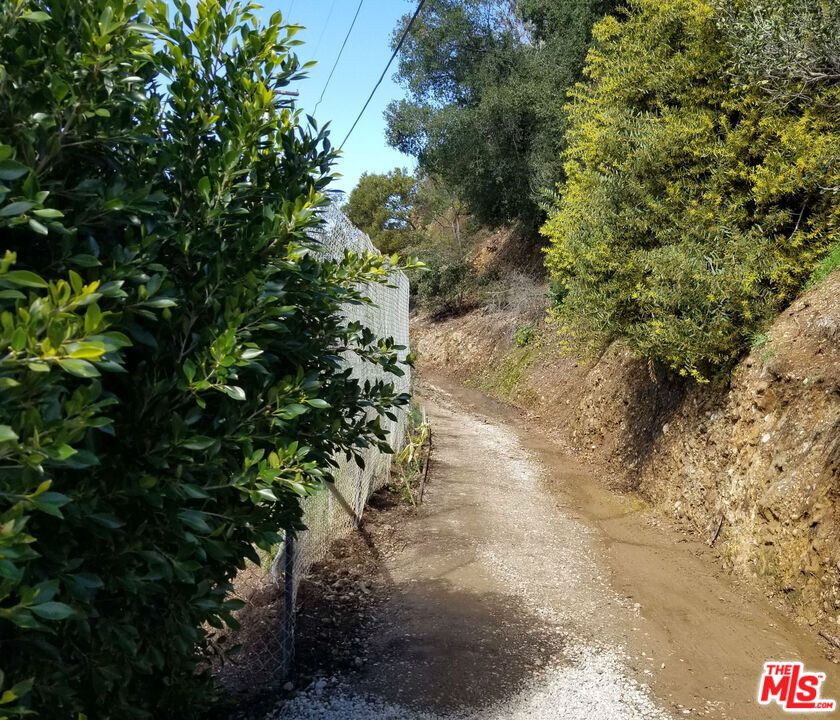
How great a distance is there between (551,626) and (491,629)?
462 millimetres

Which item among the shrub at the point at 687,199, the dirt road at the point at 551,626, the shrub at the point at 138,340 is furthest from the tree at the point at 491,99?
the shrub at the point at 138,340

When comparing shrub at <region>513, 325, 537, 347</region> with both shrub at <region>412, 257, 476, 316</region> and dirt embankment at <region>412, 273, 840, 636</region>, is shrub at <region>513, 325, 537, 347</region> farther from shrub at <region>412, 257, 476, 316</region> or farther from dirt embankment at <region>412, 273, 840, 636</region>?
dirt embankment at <region>412, 273, 840, 636</region>

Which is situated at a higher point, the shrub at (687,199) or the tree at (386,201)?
the tree at (386,201)

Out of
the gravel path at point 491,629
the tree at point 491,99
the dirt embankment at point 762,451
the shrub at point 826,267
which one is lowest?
the gravel path at point 491,629

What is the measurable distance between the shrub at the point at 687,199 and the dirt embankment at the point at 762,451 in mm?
578

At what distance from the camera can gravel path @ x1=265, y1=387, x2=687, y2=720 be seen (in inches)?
147

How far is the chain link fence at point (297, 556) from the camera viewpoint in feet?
12.8

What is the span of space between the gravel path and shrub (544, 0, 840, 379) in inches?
100

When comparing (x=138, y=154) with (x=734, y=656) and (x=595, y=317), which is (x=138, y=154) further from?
(x=595, y=317)

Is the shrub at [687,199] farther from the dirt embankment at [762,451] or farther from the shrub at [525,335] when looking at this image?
the shrub at [525,335]

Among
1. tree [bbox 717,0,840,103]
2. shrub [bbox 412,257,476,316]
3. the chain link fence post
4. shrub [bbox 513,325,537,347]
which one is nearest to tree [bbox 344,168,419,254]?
shrub [bbox 412,257,476,316]

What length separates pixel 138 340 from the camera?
2012 mm

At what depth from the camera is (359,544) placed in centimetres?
604

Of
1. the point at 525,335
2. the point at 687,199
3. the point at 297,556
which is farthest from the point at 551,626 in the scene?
the point at 525,335
